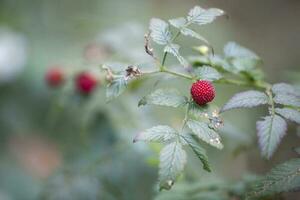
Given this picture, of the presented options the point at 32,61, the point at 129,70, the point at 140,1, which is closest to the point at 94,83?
the point at 129,70

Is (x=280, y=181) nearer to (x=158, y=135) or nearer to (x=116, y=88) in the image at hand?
(x=158, y=135)

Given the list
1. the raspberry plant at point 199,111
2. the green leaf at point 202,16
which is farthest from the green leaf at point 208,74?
the green leaf at point 202,16

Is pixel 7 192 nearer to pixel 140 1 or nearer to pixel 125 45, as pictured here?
pixel 125 45

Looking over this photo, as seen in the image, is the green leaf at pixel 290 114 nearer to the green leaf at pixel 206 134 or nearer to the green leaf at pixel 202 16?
the green leaf at pixel 206 134

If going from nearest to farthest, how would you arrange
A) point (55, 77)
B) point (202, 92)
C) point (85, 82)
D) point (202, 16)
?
point (202, 92) < point (202, 16) < point (85, 82) < point (55, 77)

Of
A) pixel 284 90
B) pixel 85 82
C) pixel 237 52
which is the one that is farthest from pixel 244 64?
pixel 85 82

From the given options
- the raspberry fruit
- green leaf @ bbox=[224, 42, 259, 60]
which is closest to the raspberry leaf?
the raspberry fruit
